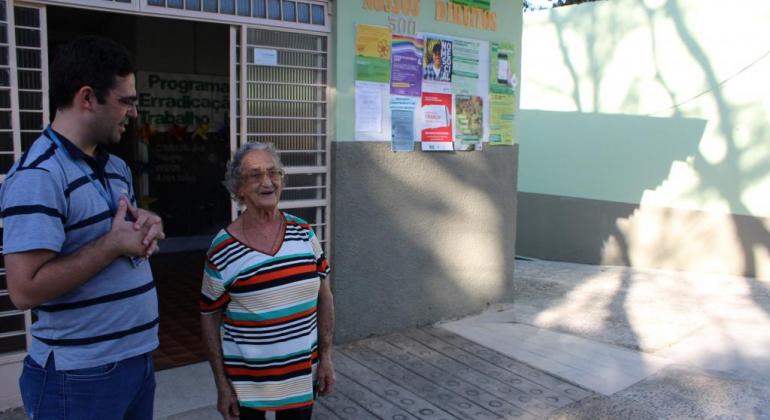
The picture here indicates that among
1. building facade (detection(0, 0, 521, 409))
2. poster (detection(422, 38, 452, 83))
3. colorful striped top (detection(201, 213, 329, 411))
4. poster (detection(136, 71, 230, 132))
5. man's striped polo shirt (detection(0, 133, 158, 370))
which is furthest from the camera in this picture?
poster (detection(136, 71, 230, 132))

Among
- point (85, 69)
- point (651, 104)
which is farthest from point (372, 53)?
point (651, 104)

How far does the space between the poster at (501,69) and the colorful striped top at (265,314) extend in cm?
382

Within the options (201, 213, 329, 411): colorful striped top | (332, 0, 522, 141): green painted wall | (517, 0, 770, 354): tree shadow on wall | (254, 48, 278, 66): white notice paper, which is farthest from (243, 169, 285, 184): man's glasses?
(517, 0, 770, 354): tree shadow on wall

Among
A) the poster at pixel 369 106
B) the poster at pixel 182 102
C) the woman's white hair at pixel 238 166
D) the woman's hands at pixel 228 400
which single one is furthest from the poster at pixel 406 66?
the poster at pixel 182 102

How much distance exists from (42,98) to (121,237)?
7.64 feet

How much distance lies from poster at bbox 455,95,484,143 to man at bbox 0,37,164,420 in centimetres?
387

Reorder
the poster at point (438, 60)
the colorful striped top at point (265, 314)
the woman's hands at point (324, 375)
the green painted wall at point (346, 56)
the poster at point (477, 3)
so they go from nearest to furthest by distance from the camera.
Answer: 1. the colorful striped top at point (265, 314)
2. the woman's hands at point (324, 375)
3. the green painted wall at point (346, 56)
4. the poster at point (438, 60)
5. the poster at point (477, 3)

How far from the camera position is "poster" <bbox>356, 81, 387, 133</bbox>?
4.96 meters

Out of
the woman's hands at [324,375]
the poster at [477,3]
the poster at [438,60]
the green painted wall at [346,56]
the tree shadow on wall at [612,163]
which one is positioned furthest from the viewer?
the tree shadow on wall at [612,163]

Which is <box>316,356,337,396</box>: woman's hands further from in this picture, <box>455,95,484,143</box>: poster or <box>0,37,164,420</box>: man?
<box>455,95,484,143</box>: poster

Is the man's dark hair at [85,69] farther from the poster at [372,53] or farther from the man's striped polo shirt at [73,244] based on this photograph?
the poster at [372,53]

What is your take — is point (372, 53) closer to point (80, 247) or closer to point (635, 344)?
point (635, 344)

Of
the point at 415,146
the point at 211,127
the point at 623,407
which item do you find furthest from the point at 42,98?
the point at 211,127

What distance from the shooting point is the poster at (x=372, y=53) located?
4.91 m
